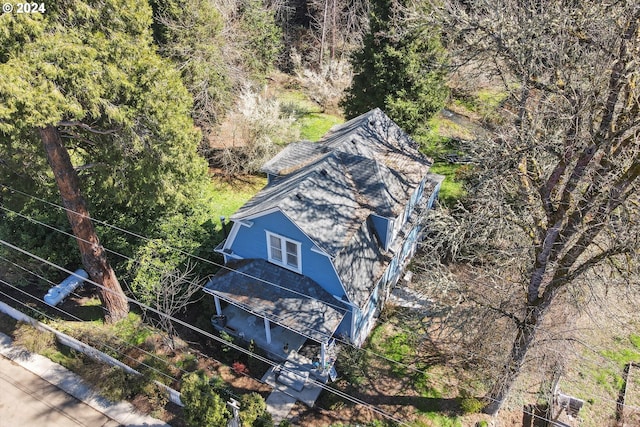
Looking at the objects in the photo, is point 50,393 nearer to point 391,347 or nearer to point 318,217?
point 318,217

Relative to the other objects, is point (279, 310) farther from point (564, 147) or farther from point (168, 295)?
point (564, 147)

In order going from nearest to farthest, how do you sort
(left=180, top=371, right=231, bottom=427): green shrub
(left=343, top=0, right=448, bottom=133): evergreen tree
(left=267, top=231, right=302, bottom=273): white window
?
(left=180, top=371, right=231, bottom=427): green shrub → (left=267, top=231, right=302, bottom=273): white window → (left=343, top=0, right=448, bottom=133): evergreen tree

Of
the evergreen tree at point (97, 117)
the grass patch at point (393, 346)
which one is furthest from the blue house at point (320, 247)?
the evergreen tree at point (97, 117)

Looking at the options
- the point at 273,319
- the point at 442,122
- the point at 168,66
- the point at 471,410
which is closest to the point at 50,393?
the point at 273,319

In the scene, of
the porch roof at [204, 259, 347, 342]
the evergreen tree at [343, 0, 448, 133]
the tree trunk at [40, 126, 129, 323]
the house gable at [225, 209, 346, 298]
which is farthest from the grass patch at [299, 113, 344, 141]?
the tree trunk at [40, 126, 129, 323]

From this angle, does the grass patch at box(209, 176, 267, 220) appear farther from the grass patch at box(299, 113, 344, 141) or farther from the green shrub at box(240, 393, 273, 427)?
the green shrub at box(240, 393, 273, 427)

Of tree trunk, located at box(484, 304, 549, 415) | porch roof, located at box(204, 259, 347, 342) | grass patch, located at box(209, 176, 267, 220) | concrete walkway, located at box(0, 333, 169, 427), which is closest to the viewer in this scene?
tree trunk, located at box(484, 304, 549, 415)

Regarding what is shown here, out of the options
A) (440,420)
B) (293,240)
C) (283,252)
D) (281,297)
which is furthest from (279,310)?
(440,420)
